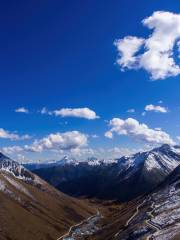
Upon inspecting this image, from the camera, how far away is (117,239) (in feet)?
598

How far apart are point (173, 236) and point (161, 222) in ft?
132

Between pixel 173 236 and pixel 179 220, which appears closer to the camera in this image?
pixel 173 236

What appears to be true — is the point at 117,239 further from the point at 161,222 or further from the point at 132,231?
the point at 161,222

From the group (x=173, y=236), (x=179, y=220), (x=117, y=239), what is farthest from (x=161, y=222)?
(x=173, y=236)

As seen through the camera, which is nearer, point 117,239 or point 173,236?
point 173,236

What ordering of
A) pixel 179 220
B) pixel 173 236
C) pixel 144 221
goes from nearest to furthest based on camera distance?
pixel 173 236 < pixel 179 220 < pixel 144 221

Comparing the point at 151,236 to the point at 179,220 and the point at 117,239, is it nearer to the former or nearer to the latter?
the point at 179,220

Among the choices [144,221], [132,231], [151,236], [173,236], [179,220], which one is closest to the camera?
[173,236]

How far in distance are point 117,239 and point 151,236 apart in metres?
36.0

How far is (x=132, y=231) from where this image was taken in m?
176

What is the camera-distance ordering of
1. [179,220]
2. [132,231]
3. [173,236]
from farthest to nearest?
[132,231] < [179,220] < [173,236]

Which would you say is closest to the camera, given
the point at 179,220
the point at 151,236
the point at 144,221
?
the point at 151,236

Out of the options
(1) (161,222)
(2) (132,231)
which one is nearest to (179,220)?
(1) (161,222)

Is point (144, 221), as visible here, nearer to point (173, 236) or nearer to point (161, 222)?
point (161, 222)
